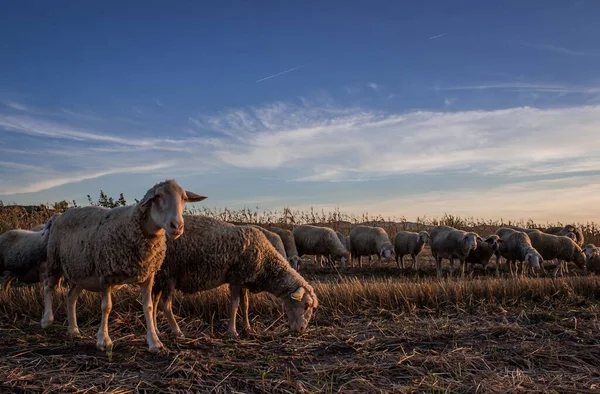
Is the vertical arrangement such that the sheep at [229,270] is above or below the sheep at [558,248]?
above

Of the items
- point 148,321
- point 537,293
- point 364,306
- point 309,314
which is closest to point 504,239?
point 537,293

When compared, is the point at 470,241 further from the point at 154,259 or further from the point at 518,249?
the point at 154,259

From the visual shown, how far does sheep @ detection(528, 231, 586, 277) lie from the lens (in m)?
19.4

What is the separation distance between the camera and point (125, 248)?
20.3 ft

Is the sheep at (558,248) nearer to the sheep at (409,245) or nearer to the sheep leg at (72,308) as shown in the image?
the sheep at (409,245)

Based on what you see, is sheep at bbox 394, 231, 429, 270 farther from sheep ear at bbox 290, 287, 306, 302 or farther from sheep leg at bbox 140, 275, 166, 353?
sheep leg at bbox 140, 275, 166, 353

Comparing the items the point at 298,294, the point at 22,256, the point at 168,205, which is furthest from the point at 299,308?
the point at 22,256

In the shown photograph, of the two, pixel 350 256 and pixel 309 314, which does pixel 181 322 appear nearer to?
pixel 309 314

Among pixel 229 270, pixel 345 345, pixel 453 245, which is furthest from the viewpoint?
pixel 453 245

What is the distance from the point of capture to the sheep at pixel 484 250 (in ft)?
57.6

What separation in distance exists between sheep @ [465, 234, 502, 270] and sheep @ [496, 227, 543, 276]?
1.57 ft

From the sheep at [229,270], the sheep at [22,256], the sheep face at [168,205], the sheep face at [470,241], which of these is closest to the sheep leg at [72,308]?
the sheep at [229,270]

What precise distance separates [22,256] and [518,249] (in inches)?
592

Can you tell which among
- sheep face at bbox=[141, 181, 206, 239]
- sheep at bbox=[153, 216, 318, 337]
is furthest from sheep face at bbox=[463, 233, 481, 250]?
sheep face at bbox=[141, 181, 206, 239]
